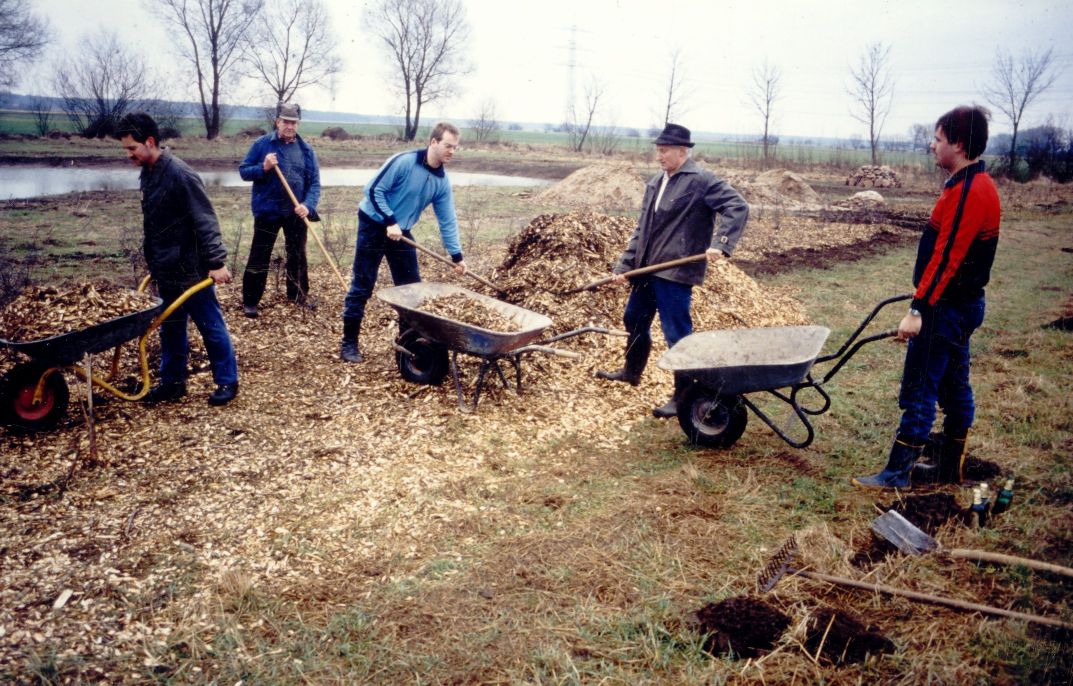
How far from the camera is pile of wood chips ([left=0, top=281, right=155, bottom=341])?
3908 mm

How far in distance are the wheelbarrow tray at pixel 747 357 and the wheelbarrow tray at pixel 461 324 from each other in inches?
41.4

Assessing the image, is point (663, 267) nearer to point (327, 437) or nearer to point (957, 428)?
point (957, 428)

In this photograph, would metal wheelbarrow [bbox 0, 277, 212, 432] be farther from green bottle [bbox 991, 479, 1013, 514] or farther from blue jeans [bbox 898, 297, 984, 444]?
green bottle [bbox 991, 479, 1013, 514]

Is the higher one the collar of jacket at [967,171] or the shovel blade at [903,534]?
the collar of jacket at [967,171]

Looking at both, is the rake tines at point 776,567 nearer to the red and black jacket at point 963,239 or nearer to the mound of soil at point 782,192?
the red and black jacket at point 963,239

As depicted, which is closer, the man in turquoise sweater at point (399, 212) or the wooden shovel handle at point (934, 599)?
the wooden shovel handle at point (934, 599)

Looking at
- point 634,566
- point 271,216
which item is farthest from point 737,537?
point 271,216

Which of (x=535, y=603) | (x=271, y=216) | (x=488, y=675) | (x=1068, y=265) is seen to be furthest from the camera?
(x=1068, y=265)

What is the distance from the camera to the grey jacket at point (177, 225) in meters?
4.36

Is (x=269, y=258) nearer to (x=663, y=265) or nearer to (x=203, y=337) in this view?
(x=203, y=337)

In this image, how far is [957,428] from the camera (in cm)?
379

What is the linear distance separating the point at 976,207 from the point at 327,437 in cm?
408

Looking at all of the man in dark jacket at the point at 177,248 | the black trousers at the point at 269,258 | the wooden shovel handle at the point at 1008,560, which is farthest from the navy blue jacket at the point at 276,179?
the wooden shovel handle at the point at 1008,560

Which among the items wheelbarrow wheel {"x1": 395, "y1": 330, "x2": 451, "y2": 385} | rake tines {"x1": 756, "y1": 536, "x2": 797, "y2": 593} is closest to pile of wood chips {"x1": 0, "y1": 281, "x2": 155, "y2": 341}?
wheelbarrow wheel {"x1": 395, "y1": 330, "x2": 451, "y2": 385}
